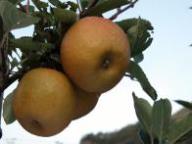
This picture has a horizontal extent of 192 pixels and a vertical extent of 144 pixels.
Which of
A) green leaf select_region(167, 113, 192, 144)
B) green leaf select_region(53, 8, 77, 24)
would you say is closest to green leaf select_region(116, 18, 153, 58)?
green leaf select_region(53, 8, 77, 24)

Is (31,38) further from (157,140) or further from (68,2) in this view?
(157,140)

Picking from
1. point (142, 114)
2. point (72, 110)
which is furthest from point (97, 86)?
point (142, 114)

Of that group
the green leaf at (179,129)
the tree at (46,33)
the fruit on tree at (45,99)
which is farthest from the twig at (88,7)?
the green leaf at (179,129)

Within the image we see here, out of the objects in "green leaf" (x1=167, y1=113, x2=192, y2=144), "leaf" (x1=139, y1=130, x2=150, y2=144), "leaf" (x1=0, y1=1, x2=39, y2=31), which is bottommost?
"leaf" (x1=139, y1=130, x2=150, y2=144)

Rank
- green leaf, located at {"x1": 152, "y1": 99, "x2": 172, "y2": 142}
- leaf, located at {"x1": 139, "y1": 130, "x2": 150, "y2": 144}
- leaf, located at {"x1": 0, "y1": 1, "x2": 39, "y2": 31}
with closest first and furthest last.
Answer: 1. leaf, located at {"x1": 0, "y1": 1, "x2": 39, "y2": 31}
2. green leaf, located at {"x1": 152, "y1": 99, "x2": 172, "y2": 142}
3. leaf, located at {"x1": 139, "y1": 130, "x2": 150, "y2": 144}

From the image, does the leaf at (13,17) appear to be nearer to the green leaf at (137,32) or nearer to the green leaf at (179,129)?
the green leaf at (137,32)

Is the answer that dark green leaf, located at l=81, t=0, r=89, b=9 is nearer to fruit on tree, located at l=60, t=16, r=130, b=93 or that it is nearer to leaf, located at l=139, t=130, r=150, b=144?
fruit on tree, located at l=60, t=16, r=130, b=93
